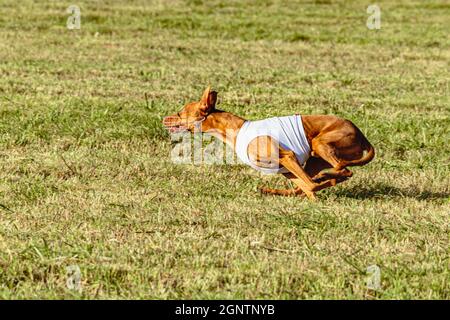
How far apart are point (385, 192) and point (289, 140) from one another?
124cm

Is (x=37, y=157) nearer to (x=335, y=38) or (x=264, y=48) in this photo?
(x=264, y=48)

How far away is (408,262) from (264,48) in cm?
1164

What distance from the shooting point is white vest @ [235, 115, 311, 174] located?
305 inches

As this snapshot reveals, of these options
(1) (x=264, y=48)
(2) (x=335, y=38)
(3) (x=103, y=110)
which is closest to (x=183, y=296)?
(3) (x=103, y=110)

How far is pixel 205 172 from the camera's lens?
909 cm

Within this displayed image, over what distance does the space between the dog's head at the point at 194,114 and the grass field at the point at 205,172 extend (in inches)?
22.2

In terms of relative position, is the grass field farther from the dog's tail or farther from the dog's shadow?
the dog's tail

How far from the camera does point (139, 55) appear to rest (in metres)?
16.5

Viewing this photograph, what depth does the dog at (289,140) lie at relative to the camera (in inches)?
306

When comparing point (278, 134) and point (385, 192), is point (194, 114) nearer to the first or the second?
point (278, 134)

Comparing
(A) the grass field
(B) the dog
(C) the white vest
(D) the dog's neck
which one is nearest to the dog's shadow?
(A) the grass field

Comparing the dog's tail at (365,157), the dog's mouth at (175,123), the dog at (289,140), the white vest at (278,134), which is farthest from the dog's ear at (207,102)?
the dog's tail at (365,157)

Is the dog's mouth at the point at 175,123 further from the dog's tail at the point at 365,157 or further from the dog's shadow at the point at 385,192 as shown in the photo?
the dog's shadow at the point at 385,192

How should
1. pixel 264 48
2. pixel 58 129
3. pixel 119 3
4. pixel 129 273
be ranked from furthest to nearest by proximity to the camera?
pixel 119 3, pixel 264 48, pixel 58 129, pixel 129 273
